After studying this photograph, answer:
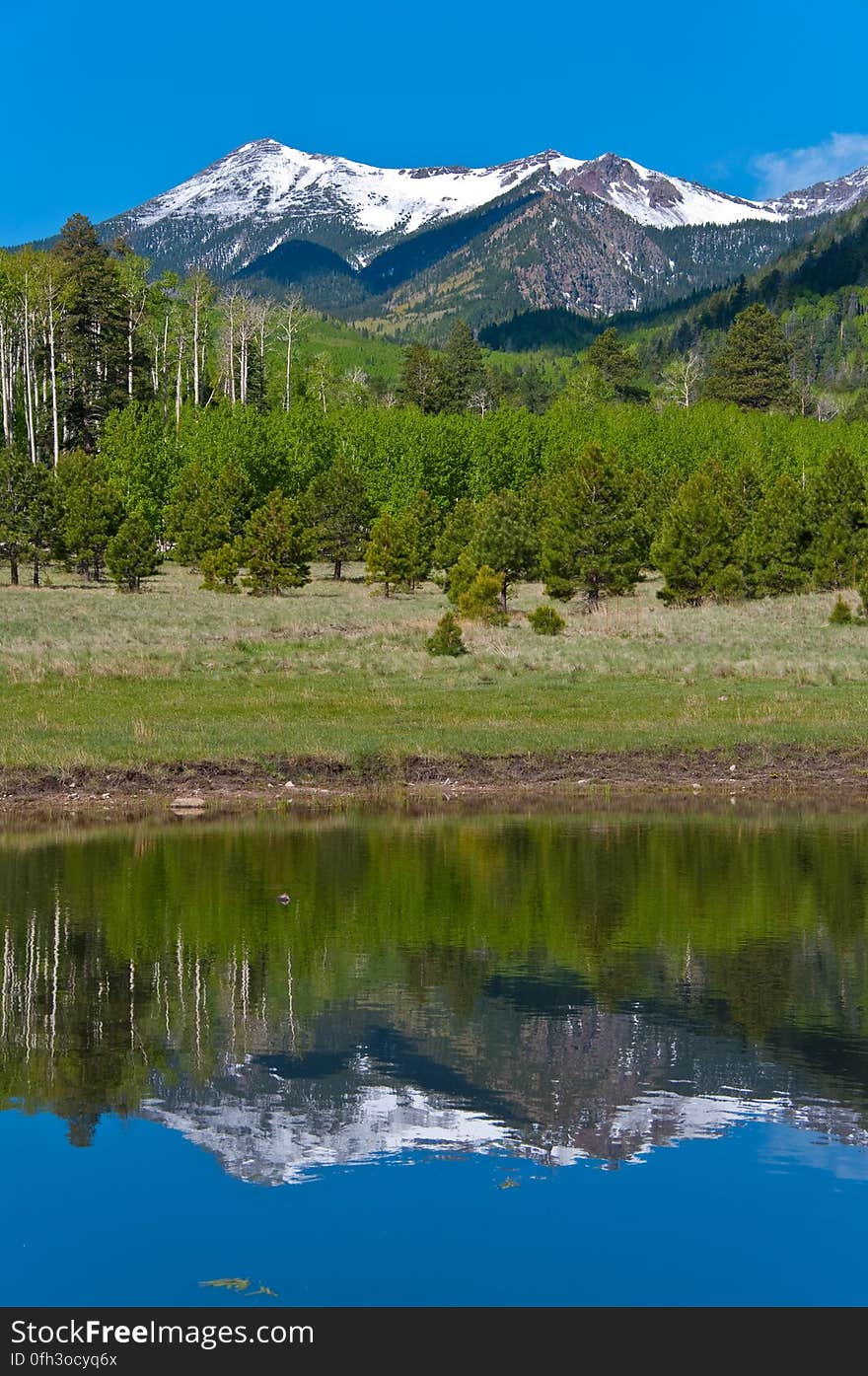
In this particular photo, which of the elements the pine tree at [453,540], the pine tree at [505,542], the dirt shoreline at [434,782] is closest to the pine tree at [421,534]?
the pine tree at [453,540]

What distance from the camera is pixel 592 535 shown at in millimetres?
65688

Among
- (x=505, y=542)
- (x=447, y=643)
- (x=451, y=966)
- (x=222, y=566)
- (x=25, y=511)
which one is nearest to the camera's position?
(x=451, y=966)

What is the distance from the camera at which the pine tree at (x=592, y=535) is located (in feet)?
216

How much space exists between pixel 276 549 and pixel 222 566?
3097 millimetres

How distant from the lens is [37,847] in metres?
21.8

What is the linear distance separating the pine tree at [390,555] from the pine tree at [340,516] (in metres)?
14.1

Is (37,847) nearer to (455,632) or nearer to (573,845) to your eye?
(573,845)

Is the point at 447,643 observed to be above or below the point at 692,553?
below

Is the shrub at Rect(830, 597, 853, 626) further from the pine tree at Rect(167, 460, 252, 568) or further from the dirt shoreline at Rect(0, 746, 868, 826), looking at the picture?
the pine tree at Rect(167, 460, 252, 568)

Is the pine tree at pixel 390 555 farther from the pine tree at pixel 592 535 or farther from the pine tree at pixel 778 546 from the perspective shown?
the pine tree at pixel 778 546

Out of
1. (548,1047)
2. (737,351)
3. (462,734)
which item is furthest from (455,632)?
(737,351)

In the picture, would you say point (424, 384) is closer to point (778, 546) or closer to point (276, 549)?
point (276, 549)

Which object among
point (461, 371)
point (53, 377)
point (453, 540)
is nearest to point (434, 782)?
point (453, 540)

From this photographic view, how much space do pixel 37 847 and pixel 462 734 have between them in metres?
11.4
